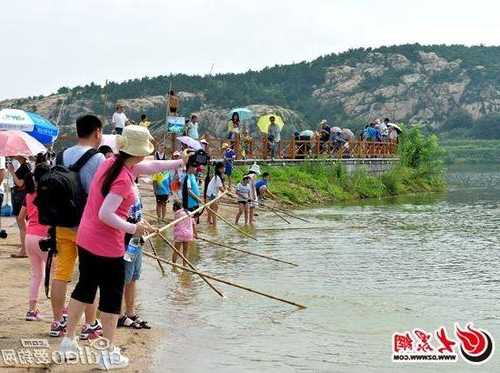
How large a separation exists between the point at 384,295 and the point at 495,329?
6.57ft

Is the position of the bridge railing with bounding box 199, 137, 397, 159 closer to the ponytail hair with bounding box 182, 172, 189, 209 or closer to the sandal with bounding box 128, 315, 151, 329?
the ponytail hair with bounding box 182, 172, 189, 209

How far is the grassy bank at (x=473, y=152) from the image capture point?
78.2m

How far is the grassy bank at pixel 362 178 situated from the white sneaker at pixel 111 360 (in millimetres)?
19560

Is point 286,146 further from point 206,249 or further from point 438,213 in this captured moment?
point 206,249

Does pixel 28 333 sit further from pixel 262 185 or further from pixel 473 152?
pixel 473 152

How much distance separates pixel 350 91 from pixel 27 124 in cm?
11395

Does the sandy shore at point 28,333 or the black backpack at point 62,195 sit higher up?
the black backpack at point 62,195

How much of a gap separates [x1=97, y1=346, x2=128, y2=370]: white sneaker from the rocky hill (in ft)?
278

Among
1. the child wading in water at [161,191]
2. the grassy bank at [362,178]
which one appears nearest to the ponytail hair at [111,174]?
the child wading in water at [161,191]

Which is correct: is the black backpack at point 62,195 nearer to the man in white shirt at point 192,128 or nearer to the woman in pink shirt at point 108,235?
the woman in pink shirt at point 108,235

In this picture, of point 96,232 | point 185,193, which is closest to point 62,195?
point 96,232

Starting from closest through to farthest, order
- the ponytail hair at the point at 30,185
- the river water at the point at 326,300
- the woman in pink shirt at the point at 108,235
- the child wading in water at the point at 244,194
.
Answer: the woman in pink shirt at the point at 108,235
the river water at the point at 326,300
the ponytail hair at the point at 30,185
the child wading in water at the point at 244,194

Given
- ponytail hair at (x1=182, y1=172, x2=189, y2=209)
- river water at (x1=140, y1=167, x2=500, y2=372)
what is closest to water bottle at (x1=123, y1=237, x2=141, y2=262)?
river water at (x1=140, y1=167, x2=500, y2=372)

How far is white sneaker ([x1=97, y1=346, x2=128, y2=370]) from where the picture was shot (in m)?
5.87
